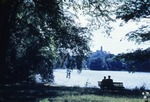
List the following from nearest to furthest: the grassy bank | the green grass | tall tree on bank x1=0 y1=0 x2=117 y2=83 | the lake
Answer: tall tree on bank x1=0 y1=0 x2=117 y2=83, the grassy bank, the green grass, the lake

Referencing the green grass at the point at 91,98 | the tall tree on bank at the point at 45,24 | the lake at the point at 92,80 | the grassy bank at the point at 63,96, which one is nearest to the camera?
the tall tree on bank at the point at 45,24

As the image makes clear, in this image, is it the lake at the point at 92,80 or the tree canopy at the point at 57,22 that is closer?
the tree canopy at the point at 57,22

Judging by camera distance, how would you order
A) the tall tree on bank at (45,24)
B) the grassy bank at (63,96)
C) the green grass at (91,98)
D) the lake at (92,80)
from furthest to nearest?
the lake at (92,80)
the green grass at (91,98)
the grassy bank at (63,96)
the tall tree on bank at (45,24)

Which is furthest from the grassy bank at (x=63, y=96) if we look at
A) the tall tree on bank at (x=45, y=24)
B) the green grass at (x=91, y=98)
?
the tall tree on bank at (x=45, y=24)

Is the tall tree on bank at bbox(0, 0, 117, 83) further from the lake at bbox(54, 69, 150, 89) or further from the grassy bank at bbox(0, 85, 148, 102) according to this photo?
the lake at bbox(54, 69, 150, 89)

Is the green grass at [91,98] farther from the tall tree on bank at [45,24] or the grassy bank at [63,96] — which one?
the tall tree on bank at [45,24]

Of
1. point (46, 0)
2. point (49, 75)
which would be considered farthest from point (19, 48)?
point (46, 0)

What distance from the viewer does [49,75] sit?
141 feet

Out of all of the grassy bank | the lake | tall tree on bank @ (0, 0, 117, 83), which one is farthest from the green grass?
the lake

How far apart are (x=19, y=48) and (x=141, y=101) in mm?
23464

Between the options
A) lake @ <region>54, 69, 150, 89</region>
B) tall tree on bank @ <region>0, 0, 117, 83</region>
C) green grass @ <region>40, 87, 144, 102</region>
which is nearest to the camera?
tall tree on bank @ <region>0, 0, 117, 83</region>

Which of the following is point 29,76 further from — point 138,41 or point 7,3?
point 7,3

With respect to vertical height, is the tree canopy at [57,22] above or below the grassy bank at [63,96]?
above

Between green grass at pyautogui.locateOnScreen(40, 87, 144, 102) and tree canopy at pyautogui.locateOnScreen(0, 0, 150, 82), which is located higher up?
tree canopy at pyautogui.locateOnScreen(0, 0, 150, 82)
